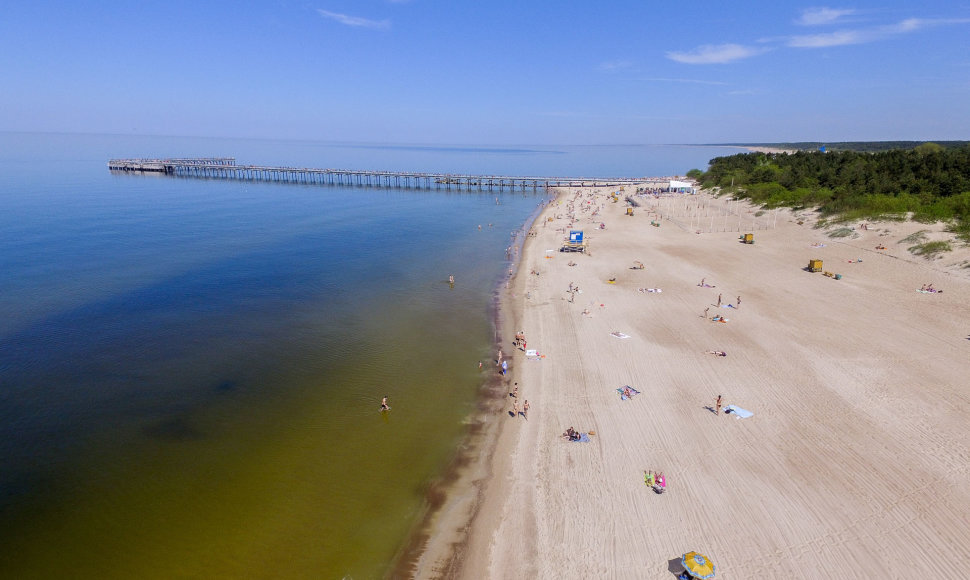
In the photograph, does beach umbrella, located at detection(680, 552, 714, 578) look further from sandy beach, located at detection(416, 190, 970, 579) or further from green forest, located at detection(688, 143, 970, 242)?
green forest, located at detection(688, 143, 970, 242)

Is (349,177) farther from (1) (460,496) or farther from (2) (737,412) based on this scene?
(2) (737,412)

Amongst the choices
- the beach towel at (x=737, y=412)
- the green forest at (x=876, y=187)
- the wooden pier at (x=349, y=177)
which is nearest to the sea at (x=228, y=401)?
the beach towel at (x=737, y=412)

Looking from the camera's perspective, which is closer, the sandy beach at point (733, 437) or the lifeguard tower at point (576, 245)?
the sandy beach at point (733, 437)

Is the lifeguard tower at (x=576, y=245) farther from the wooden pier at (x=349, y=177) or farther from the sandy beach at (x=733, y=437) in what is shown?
the wooden pier at (x=349, y=177)

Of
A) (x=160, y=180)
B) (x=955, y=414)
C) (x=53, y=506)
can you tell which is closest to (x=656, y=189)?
(x=955, y=414)

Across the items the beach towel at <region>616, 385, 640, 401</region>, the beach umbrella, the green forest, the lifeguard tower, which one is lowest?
the beach umbrella

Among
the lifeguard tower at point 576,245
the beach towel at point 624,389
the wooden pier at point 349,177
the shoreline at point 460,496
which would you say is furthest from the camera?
the wooden pier at point 349,177

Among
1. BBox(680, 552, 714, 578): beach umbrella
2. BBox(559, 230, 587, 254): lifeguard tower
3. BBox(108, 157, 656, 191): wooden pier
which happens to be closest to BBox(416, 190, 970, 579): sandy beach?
BBox(680, 552, 714, 578): beach umbrella
